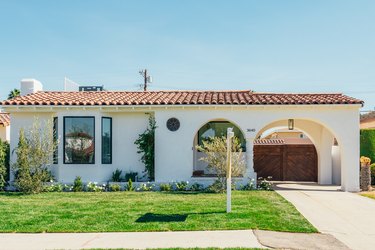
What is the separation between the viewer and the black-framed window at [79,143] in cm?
1714

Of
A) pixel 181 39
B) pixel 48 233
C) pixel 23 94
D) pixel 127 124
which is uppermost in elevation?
pixel 181 39

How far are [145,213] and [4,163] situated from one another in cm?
876

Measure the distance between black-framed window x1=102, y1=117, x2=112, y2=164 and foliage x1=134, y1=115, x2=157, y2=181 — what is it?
4.52 feet

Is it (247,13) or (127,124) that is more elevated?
(247,13)

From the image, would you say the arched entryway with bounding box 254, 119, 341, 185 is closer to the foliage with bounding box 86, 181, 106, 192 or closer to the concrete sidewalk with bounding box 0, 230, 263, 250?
the foliage with bounding box 86, 181, 106, 192

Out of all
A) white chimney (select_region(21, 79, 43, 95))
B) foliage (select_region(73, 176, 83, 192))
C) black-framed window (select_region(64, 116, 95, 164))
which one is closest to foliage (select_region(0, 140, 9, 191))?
black-framed window (select_region(64, 116, 95, 164))

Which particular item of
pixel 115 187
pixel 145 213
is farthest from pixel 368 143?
pixel 145 213

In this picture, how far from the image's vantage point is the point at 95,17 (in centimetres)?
1708

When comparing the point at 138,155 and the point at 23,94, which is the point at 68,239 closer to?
the point at 138,155

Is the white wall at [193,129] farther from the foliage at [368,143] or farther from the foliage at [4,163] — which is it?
the foliage at [368,143]

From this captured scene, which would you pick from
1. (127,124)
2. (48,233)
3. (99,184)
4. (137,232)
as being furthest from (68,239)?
(127,124)

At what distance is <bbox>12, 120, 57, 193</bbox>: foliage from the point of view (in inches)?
621

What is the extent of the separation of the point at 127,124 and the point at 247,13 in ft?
23.1

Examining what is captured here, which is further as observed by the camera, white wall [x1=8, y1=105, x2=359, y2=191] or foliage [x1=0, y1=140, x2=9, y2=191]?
white wall [x1=8, y1=105, x2=359, y2=191]
